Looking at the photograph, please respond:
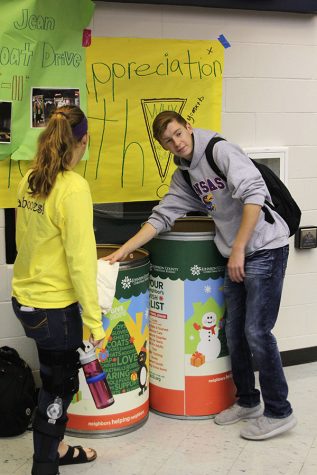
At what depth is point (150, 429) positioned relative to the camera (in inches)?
123

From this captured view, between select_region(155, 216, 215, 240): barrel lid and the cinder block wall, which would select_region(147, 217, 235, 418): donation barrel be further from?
the cinder block wall

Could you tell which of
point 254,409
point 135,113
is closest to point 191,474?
point 254,409

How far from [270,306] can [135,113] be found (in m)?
1.19

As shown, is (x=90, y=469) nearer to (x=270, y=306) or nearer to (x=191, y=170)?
(x=270, y=306)

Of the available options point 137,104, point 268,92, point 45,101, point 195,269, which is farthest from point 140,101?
point 195,269

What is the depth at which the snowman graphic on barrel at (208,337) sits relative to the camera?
10.3 feet

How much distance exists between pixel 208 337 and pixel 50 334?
1.01 m

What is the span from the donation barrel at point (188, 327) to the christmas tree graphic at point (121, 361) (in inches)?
8.2

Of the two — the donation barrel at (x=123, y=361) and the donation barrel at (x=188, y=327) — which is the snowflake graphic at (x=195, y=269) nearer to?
the donation barrel at (x=188, y=327)

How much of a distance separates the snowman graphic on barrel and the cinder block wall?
2.60ft

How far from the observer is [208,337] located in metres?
3.16

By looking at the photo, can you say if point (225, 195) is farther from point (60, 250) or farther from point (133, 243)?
point (60, 250)

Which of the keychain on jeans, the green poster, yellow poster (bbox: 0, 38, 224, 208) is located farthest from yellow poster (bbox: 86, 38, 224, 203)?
the keychain on jeans

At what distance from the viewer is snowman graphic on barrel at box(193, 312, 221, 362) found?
3.14m
